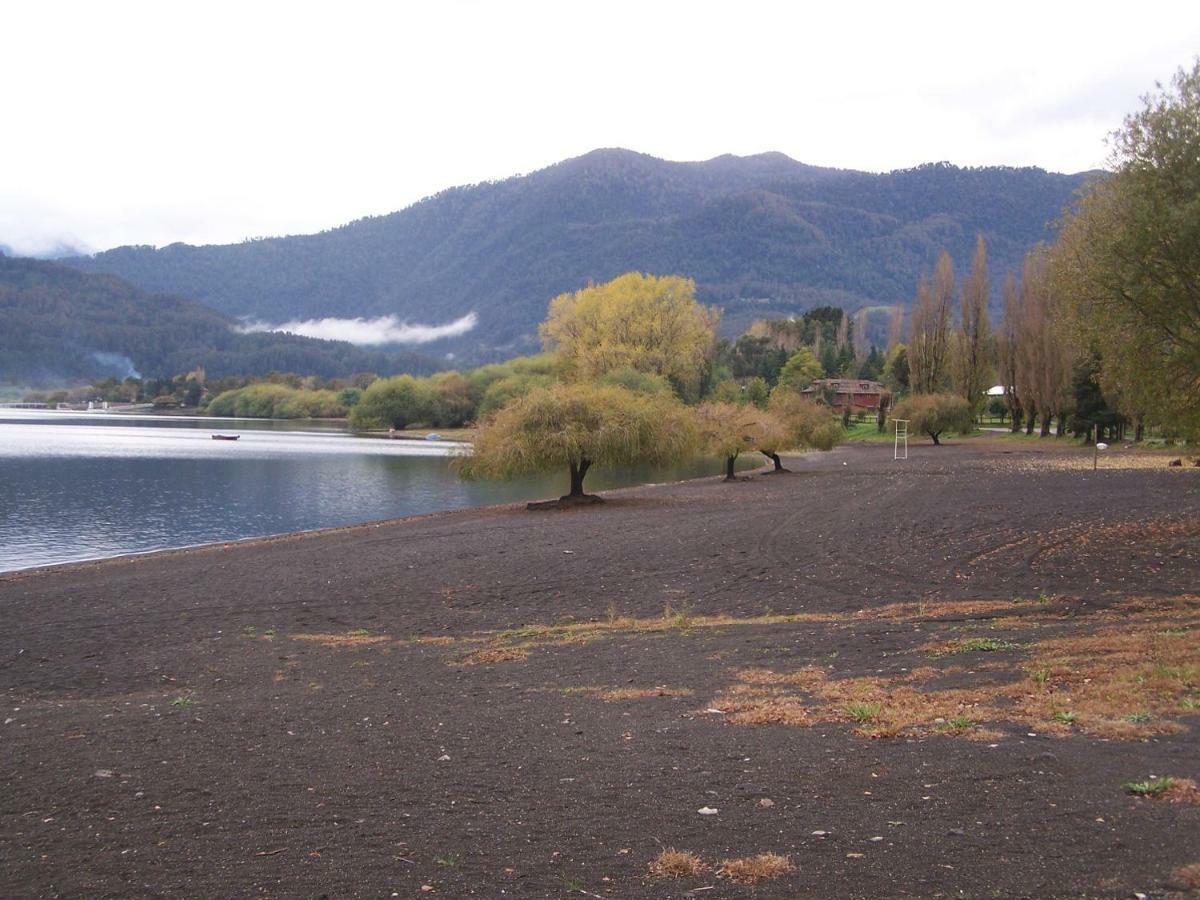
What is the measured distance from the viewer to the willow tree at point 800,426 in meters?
55.8

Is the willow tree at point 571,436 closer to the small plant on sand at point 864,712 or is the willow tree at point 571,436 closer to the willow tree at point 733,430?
the willow tree at point 733,430

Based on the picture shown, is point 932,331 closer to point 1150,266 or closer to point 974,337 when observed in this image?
point 974,337

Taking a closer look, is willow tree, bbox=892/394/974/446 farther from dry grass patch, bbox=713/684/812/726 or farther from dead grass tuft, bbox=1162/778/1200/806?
dead grass tuft, bbox=1162/778/1200/806

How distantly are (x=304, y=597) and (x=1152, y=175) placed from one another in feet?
61.2

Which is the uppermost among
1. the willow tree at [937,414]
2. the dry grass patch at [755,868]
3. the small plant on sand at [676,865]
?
the willow tree at [937,414]

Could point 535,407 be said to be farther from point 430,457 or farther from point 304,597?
point 430,457

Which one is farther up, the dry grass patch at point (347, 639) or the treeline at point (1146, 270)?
the treeline at point (1146, 270)

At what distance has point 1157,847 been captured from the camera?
19.0 feet

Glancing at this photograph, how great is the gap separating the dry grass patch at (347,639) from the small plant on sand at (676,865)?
1024 centimetres

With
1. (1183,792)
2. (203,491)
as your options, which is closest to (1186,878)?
(1183,792)

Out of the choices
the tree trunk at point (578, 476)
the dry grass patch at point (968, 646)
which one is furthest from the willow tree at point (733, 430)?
the dry grass patch at point (968, 646)

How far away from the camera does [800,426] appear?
5866 cm

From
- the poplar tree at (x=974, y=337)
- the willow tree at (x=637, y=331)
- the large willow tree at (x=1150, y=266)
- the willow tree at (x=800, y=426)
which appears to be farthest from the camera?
the poplar tree at (x=974, y=337)

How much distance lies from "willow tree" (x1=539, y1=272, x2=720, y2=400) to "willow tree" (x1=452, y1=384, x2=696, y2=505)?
3691 cm
